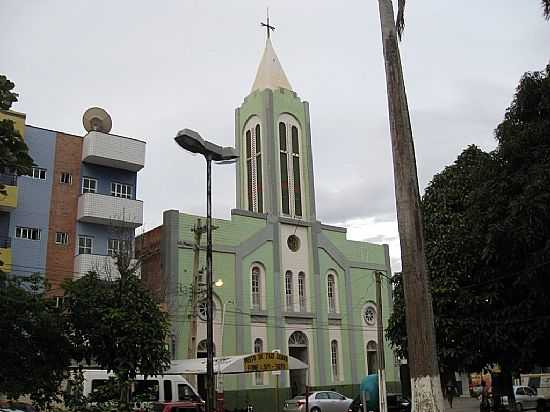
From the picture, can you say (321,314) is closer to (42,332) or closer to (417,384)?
(42,332)

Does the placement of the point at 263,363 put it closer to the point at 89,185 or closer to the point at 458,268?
the point at 458,268

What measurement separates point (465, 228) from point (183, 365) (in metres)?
13.3

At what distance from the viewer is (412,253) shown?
8.42 metres

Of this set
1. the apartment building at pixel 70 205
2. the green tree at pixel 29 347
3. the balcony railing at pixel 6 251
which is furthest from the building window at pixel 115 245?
the green tree at pixel 29 347

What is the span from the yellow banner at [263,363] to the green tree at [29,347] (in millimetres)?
8288

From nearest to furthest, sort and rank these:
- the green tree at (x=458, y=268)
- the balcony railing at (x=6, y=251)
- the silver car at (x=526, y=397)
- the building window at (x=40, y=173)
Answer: the green tree at (x=458, y=268) → the balcony railing at (x=6, y=251) → the building window at (x=40, y=173) → the silver car at (x=526, y=397)

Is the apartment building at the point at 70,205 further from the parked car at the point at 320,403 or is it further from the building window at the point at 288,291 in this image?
the building window at the point at 288,291

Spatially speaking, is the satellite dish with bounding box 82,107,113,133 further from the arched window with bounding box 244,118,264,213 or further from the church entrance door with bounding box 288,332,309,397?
the church entrance door with bounding box 288,332,309,397

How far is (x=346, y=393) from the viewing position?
39.4 metres

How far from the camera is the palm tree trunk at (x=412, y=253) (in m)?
7.93

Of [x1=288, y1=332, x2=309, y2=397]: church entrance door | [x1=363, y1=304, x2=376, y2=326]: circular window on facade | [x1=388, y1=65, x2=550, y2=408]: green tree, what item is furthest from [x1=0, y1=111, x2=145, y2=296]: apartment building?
[x1=363, y1=304, x2=376, y2=326]: circular window on facade

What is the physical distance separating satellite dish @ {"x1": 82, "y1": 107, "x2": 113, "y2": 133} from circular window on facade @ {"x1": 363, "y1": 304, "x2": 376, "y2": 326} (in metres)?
20.8

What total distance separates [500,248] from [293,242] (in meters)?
21.9

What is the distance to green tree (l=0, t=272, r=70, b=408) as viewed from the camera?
15492mm
